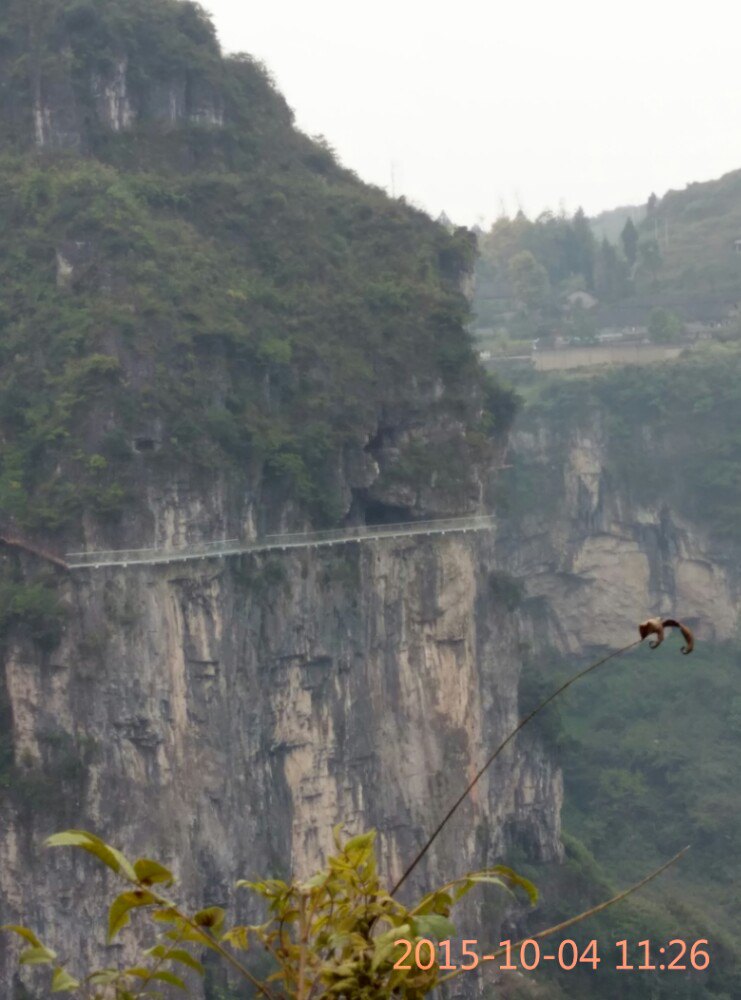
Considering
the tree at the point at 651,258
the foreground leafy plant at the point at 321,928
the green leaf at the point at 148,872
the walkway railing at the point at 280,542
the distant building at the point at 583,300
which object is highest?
the tree at the point at 651,258

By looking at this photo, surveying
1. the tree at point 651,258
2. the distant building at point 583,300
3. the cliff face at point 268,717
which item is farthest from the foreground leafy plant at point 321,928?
the tree at point 651,258

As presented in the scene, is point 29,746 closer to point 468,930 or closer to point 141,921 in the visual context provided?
point 141,921

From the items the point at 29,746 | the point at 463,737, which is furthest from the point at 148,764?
the point at 463,737

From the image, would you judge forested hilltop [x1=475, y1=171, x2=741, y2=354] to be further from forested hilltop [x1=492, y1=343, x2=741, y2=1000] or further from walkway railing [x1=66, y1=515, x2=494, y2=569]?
walkway railing [x1=66, y1=515, x2=494, y2=569]

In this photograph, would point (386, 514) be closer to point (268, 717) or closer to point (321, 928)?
point (268, 717)

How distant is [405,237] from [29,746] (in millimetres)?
10646

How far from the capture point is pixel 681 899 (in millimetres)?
33500

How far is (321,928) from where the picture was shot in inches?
160

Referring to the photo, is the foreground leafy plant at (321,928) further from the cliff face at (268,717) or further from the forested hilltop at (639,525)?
the forested hilltop at (639,525)

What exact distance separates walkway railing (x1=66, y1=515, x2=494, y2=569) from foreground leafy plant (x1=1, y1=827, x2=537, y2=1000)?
63.3ft

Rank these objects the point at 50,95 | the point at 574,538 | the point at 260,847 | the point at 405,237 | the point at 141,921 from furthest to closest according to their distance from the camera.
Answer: the point at 574,538 → the point at 405,237 → the point at 50,95 → the point at 260,847 → the point at 141,921

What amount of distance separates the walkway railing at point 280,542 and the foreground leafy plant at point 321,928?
19288mm

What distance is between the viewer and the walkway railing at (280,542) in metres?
23.3

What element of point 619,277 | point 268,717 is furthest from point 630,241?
point 268,717
